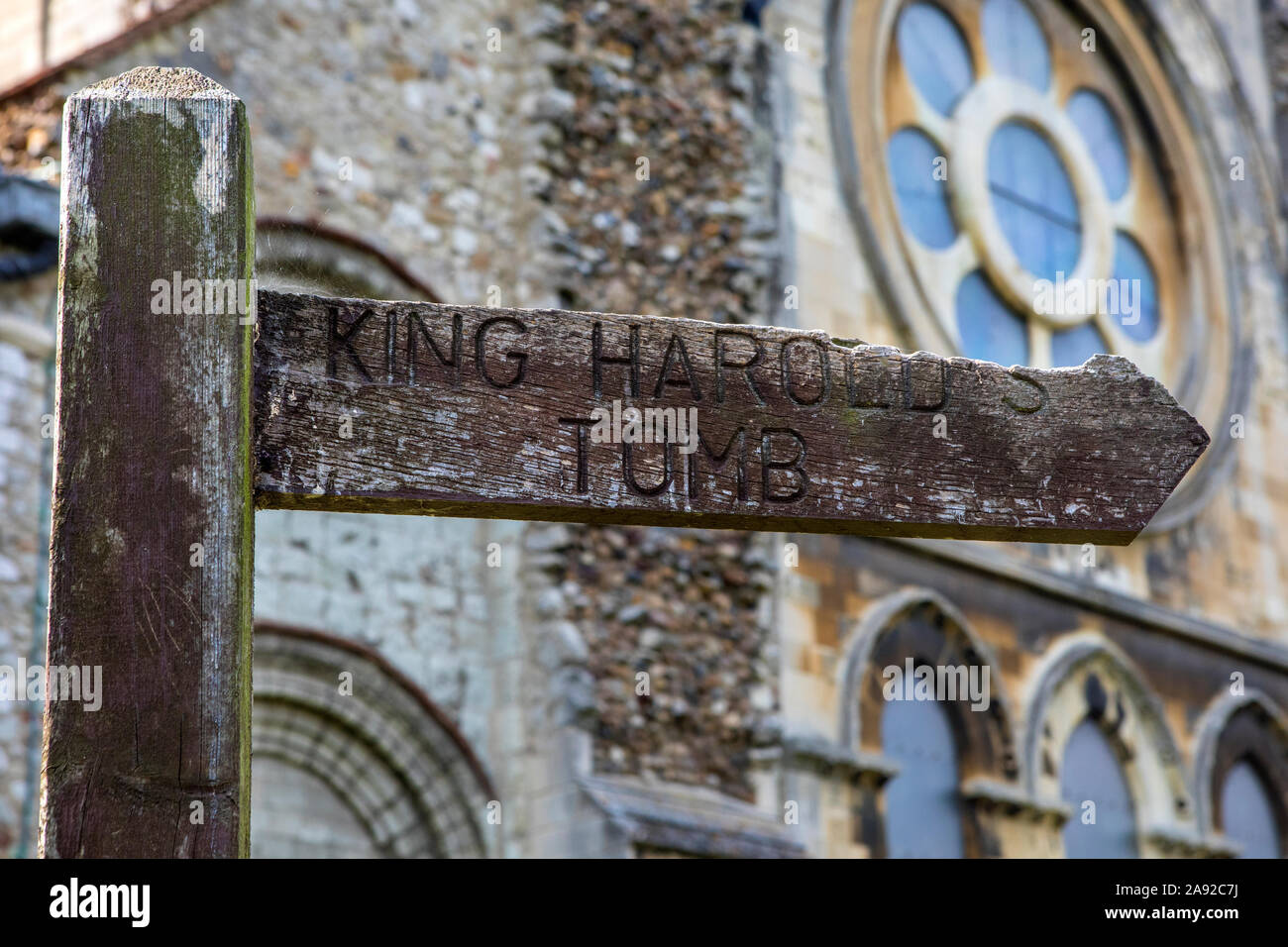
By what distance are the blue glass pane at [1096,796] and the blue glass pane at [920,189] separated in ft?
Answer: 10.8

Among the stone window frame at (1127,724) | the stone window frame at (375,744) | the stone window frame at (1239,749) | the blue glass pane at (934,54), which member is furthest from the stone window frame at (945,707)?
→ the blue glass pane at (934,54)

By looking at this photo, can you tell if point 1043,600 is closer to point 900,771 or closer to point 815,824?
point 900,771

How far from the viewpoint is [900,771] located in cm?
1093

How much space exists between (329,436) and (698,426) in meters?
0.48

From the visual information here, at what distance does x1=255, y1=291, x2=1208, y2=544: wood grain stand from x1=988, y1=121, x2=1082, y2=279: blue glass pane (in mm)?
10787

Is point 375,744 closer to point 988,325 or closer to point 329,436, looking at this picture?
point 988,325

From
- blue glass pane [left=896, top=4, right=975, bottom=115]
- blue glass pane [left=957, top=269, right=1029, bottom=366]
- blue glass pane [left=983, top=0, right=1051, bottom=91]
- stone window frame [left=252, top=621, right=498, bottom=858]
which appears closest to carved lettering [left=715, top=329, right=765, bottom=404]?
stone window frame [left=252, top=621, right=498, bottom=858]

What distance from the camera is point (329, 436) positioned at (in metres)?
2.43

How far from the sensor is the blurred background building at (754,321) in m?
8.68

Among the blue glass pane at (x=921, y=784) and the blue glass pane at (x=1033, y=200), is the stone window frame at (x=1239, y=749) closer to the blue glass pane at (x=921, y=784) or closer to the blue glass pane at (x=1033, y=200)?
the blue glass pane at (x=921, y=784)

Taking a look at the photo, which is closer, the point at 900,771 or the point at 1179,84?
the point at 900,771

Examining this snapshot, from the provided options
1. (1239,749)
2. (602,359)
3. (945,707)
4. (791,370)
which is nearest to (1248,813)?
(1239,749)
